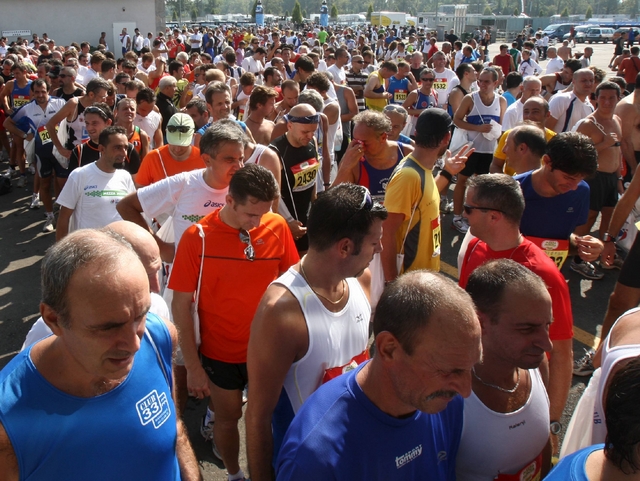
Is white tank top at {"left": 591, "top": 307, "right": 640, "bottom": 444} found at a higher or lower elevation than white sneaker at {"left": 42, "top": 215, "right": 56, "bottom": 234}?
higher

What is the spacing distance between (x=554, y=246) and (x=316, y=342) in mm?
2368

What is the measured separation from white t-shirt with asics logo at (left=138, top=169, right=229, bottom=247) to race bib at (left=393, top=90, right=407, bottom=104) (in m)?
7.46

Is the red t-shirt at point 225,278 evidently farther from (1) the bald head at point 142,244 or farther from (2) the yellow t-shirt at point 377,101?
(2) the yellow t-shirt at point 377,101

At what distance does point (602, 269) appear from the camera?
6.49m

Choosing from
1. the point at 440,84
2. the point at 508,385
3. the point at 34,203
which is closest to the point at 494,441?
the point at 508,385

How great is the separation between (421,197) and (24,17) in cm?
3337

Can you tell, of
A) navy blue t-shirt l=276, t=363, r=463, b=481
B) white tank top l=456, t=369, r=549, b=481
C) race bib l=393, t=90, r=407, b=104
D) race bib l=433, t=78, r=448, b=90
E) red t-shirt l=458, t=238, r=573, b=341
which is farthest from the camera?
race bib l=433, t=78, r=448, b=90

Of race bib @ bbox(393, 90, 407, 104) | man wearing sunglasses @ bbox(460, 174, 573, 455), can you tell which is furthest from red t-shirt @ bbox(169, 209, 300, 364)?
race bib @ bbox(393, 90, 407, 104)

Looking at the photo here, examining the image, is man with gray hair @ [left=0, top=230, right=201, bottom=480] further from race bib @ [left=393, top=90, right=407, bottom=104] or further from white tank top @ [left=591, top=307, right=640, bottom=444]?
race bib @ [left=393, top=90, right=407, bottom=104]

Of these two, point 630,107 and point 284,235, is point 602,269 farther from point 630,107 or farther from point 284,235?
point 284,235

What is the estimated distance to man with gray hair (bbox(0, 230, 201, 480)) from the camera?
5.51 ft

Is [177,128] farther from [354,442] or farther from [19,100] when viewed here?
[19,100]

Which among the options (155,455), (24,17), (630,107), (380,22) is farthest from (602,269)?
(380,22)

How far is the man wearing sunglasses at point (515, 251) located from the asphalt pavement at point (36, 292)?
1552 mm
